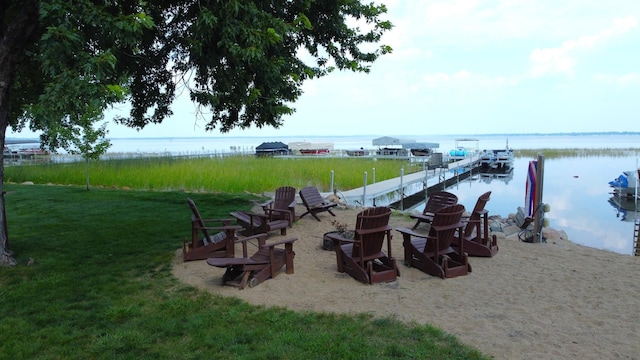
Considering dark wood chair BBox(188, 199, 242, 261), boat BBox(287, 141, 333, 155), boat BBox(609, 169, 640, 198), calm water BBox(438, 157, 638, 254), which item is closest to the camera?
dark wood chair BBox(188, 199, 242, 261)

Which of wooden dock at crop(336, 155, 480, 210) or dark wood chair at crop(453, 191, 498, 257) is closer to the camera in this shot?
dark wood chair at crop(453, 191, 498, 257)

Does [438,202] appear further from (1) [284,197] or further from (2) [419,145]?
(2) [419,145]

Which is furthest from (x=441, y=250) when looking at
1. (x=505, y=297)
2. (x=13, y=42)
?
(x=13, y=42)

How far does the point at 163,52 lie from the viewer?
689 centimetres

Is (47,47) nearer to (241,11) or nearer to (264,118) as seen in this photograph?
(241,11)

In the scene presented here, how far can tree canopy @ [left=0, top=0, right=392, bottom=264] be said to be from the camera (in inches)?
160

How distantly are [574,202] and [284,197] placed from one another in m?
15.6

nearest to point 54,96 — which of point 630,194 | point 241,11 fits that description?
point 241,11

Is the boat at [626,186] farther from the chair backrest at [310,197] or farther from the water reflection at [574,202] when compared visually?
the chair backrest at [310,197]

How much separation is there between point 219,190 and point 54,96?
39.1ft

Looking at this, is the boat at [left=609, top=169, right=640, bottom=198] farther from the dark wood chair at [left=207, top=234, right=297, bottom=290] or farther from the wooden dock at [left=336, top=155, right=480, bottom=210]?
the dark wood chair at [left=207, top=234, right=297, bottom=290]

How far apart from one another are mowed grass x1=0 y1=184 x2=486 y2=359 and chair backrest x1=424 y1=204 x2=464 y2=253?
1.81 m

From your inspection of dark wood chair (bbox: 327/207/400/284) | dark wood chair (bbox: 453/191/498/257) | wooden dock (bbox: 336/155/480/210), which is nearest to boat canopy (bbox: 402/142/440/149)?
wooden dock (bbox: 336/155/480/210)

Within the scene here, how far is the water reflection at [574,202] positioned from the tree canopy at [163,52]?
908 cm
